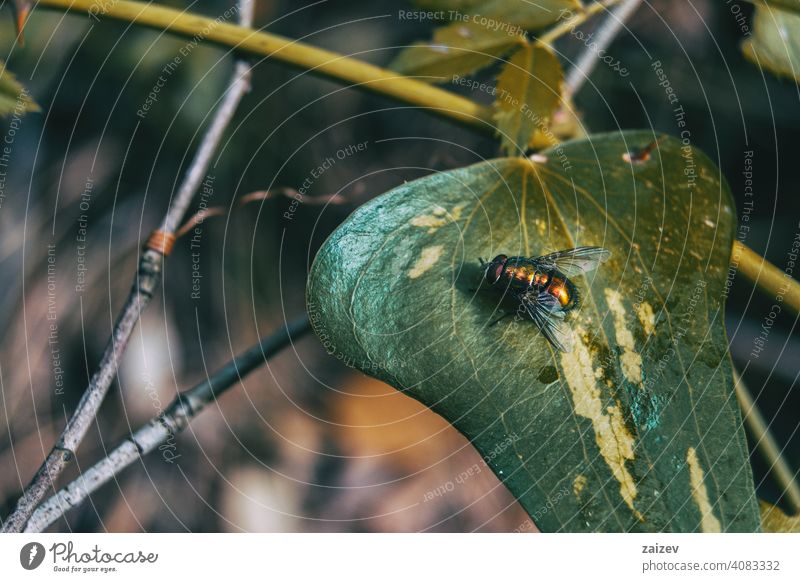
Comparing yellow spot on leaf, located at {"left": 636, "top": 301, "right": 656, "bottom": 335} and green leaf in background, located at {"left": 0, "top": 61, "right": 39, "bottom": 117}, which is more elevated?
green leaf in background, located at {"left": 0, "top": 61, "right": 39, "bottom": 117}

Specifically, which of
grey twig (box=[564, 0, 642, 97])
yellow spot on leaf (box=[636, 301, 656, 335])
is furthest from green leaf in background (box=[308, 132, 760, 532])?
grey twig (box=[564, 0, 642, 97])

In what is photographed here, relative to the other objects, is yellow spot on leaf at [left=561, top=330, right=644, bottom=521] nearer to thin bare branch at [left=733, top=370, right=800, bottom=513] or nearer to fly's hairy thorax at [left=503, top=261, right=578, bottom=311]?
fly's hairy thorax at [left=503, top=261, right=578, bottom=311]

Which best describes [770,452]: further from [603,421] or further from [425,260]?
[425,260]

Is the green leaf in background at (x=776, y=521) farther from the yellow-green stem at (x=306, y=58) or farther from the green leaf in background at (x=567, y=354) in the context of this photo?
the yellow-green stem at (x=306, y=58)

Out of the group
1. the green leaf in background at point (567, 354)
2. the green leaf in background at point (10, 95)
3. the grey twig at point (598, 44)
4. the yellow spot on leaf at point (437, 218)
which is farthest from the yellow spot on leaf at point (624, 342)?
the green leaf in background at point (10, 95)

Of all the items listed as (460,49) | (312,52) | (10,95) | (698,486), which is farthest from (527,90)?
(10,95)

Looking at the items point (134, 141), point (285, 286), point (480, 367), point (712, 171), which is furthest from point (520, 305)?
point (134, 141)
